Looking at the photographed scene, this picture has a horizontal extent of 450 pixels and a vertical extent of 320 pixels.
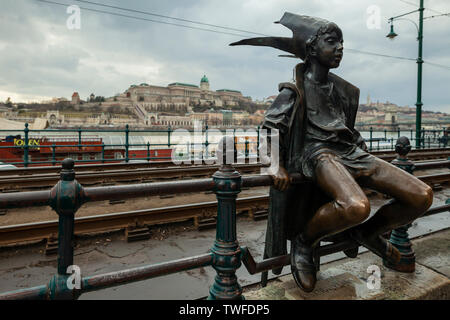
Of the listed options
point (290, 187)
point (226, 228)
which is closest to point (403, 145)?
point (290, 187)

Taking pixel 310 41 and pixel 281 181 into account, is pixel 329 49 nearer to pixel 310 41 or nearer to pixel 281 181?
pixel 310 41

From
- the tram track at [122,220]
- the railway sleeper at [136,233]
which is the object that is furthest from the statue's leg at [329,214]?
the railway sleeper at [136,233]

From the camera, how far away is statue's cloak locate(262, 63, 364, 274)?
235 cm

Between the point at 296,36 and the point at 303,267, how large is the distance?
5.79 ft

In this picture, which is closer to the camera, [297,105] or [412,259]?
[297,105]

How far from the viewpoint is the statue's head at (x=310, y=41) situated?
2418 mm

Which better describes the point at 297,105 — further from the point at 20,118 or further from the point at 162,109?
the point at 162,109

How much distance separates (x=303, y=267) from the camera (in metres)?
2.32

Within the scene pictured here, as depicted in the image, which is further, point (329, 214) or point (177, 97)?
point (177, 97)

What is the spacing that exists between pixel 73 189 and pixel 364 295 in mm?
2097

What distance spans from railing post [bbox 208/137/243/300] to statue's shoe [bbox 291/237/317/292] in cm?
59

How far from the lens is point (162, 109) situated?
114 m

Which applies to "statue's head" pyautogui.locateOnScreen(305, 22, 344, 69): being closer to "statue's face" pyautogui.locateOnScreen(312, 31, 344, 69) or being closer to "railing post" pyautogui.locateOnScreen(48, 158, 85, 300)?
"statue's face" pyautogui.locateOnScreen(312, 31, 344, 69)
